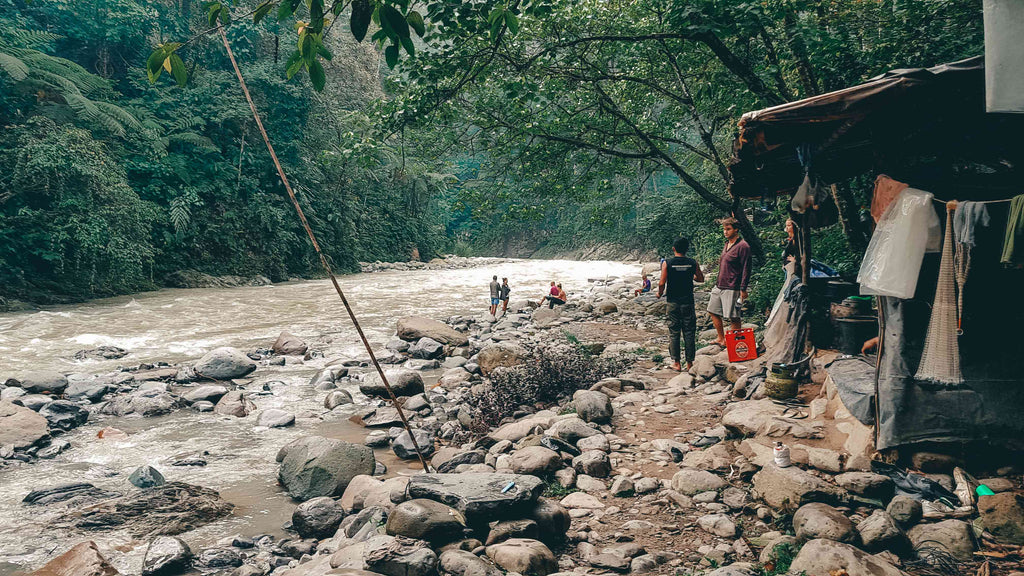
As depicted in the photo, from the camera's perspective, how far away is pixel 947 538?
2.79 metres

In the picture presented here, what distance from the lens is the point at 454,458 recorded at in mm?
4688

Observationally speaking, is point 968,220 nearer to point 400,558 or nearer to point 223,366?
point 400,558

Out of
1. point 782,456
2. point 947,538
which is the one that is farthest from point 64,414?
point 947,538

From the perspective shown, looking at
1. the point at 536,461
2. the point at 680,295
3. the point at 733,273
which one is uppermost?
the point at 733,273

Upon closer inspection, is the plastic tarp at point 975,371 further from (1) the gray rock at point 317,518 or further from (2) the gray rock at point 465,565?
(1) the gray rock at point 317,518

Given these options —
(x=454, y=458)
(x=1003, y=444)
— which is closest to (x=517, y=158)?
(x=454, y=458)

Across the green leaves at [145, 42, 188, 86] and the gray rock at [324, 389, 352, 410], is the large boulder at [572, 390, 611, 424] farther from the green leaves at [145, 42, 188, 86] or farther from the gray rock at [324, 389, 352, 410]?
the green leaves at [145, 42, 188, 86]

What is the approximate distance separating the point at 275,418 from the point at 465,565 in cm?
433

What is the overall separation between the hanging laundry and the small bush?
11.9 ft

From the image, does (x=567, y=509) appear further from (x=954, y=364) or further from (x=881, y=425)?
(x=954, y=364)

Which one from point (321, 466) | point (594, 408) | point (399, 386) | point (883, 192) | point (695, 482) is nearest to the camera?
point (883, 192)

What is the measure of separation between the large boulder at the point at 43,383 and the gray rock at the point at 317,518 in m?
5.67

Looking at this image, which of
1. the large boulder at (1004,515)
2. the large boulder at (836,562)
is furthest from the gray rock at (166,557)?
the large boulder at (1004,515)

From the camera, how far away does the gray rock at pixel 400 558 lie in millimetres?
2760
